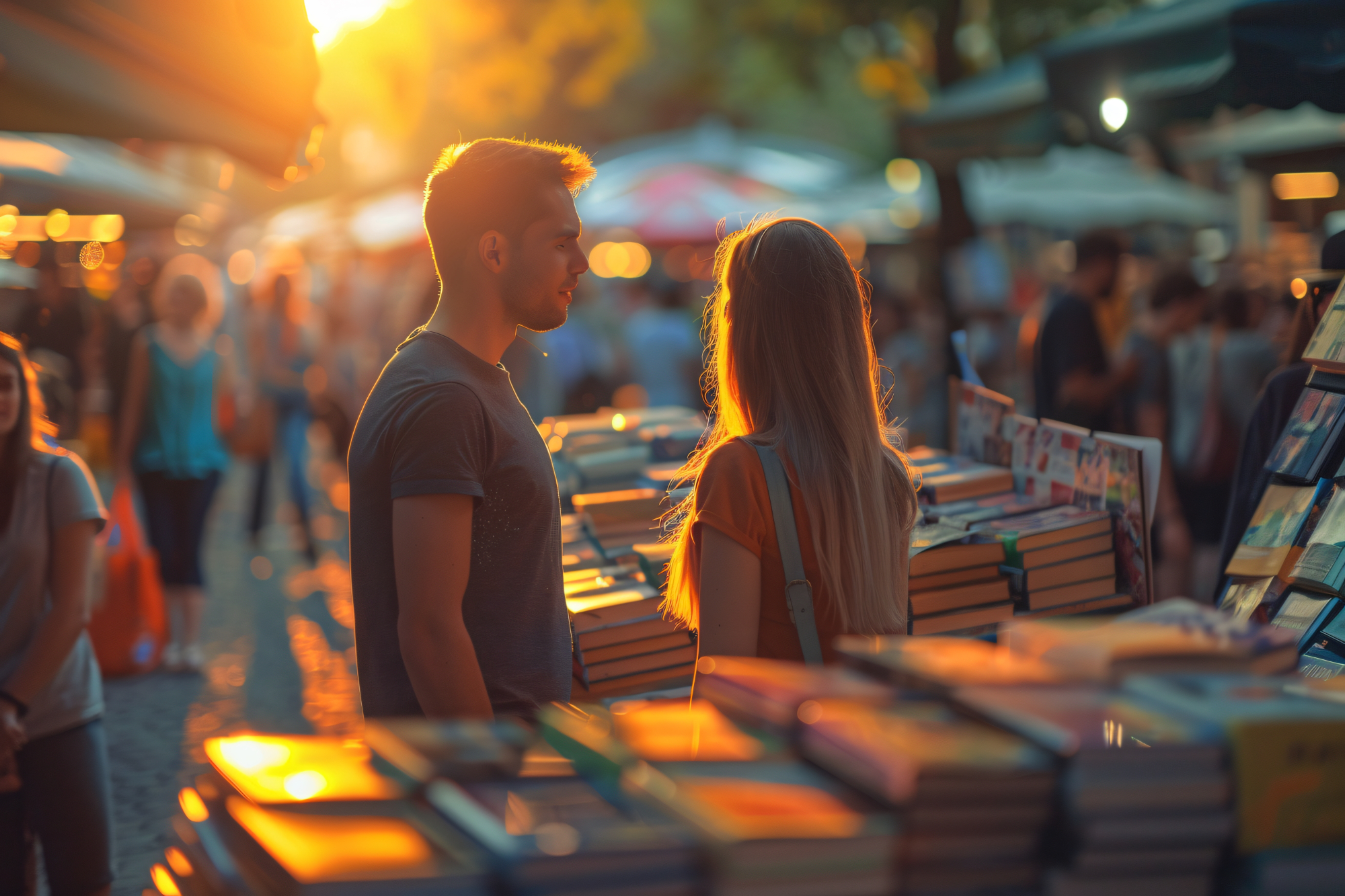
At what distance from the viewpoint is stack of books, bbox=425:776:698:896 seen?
3.65 ft

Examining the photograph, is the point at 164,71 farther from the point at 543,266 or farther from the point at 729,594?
the point at 729,594

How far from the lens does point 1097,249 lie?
6.42 meters

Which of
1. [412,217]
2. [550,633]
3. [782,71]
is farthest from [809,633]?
[412,217]

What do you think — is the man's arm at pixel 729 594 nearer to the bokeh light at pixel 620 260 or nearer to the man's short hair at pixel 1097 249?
the man's short hair at pixel 1097 249

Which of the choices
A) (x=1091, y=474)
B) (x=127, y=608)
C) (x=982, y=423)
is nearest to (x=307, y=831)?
(x=1091, y=474)

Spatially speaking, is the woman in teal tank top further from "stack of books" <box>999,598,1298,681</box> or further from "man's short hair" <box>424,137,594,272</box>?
"stack of books" <box>999,598,1298,681</box>

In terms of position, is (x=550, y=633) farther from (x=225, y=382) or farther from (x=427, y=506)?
(x=225, y=382)

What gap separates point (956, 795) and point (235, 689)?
584cm

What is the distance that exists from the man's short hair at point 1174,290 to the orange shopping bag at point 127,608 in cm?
619

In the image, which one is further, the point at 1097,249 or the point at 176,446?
the point at 176,446

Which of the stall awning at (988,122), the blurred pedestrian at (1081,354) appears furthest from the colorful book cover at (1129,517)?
the stall awning at (988,122)

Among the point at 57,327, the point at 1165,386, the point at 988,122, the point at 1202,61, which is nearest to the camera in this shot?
the point at 1202,61

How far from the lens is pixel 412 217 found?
64.2 ft

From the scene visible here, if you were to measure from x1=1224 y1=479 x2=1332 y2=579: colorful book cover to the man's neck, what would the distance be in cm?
182
